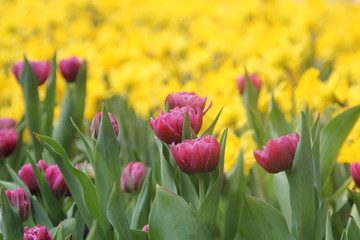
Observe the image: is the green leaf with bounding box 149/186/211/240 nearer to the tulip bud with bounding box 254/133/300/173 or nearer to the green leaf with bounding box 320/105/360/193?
the tulip bud with bounding box 254/133/300/173

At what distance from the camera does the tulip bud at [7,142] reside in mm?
1196

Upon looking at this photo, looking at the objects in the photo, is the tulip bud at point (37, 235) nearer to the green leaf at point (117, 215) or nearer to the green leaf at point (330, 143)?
the green leaf at point (117, 215)

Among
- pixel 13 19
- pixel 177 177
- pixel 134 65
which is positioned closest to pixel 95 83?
pixel 134 65

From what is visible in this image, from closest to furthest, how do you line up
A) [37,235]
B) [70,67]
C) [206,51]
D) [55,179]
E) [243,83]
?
1. [37,235]
2. [55,179]
3. [70,67]
4. [243,83]
5. [206,51]

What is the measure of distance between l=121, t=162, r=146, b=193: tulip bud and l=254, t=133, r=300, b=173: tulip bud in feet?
0.99

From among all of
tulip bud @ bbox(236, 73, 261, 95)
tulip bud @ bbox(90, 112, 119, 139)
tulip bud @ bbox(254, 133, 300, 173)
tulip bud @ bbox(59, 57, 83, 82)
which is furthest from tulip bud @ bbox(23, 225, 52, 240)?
tulip bud @ bbox(236, 73, 261, 95)

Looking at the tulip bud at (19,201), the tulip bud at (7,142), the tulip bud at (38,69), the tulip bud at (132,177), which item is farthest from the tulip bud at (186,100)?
the tulip bud at (38,69)

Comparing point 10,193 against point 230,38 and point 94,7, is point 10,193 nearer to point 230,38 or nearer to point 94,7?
point 230,38

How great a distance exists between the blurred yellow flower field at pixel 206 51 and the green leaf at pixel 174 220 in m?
0.36

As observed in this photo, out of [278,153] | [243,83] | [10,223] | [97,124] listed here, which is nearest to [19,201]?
[10,223]

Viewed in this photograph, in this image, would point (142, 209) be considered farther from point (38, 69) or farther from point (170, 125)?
point (38, 69)

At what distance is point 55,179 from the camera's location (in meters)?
1.05

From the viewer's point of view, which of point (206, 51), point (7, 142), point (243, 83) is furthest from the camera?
point (206, 51)

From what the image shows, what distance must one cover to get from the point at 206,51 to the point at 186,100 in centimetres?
168
